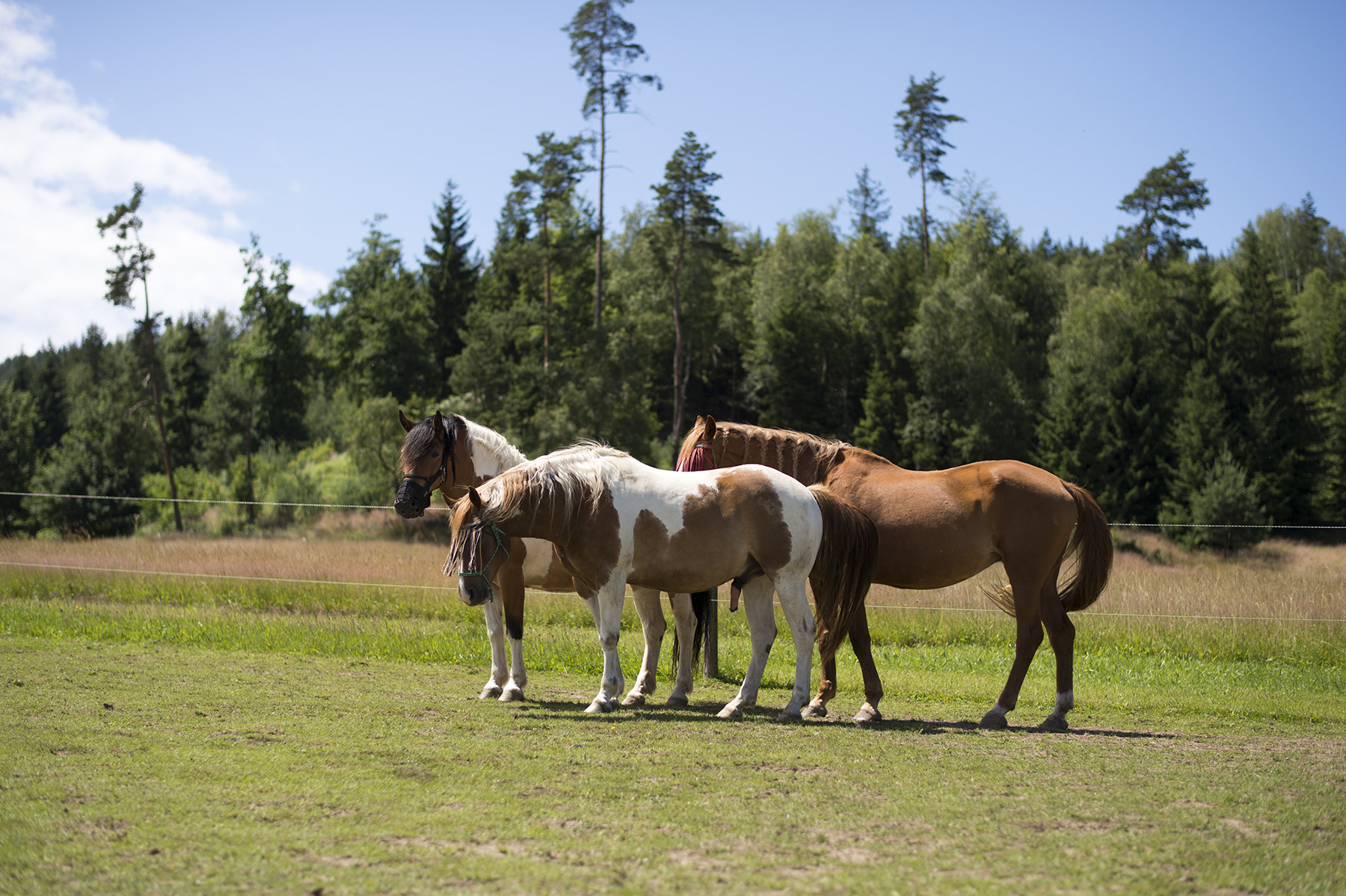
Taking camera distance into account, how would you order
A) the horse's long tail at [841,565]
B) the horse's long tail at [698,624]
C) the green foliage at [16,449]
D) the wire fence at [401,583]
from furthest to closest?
the green foliage at [16,449] < the wire fence at [401,583] < the horse's long tail at [698,624] < the horse's long tail at [841,565]

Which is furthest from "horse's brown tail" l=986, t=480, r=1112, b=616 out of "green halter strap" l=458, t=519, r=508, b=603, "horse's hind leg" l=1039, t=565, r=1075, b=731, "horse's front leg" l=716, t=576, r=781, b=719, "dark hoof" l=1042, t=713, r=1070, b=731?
A: "green halter strap" l=458, t=519, r=508, b=603

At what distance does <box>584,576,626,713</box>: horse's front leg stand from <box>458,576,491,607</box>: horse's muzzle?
775mm

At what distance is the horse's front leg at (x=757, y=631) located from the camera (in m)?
6.69

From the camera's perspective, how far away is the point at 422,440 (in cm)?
730

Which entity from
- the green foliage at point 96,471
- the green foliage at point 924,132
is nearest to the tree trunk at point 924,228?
the green foliage at point 924,132

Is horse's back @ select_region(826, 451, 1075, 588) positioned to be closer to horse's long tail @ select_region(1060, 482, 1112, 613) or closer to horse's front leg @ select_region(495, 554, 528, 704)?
horse's long tail @ select_region(1060, 482, 1112, 613)

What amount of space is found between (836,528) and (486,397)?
100ft

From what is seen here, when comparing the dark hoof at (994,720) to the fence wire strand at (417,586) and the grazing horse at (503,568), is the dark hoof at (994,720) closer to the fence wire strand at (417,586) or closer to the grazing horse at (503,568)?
the grazing horse at (503,568)

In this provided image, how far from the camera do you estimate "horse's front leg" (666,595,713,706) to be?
723cm

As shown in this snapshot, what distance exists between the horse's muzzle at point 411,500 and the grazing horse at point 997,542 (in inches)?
89.2

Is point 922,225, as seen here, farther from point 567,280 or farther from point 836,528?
point 836,528

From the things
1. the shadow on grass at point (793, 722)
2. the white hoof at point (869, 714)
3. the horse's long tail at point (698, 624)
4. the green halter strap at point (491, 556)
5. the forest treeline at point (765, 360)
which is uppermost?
the forest treeline at point (765, 360)

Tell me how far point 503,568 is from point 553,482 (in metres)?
1.14

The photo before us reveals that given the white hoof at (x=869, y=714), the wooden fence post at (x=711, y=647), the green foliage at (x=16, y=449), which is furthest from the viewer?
the green foliage at (x=16, y=449)
